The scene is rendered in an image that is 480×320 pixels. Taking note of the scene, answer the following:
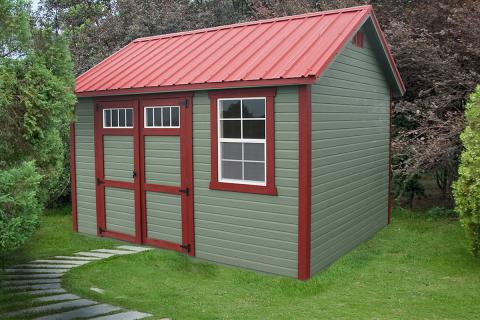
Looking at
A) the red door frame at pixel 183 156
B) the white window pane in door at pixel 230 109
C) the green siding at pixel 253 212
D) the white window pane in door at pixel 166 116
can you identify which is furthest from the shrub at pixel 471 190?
the white window pane in door at pixel 166 116

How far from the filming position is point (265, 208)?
717 cm

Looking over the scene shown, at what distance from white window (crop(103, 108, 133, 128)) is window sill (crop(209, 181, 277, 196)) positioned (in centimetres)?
216

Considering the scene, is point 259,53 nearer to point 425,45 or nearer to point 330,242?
point 330,242

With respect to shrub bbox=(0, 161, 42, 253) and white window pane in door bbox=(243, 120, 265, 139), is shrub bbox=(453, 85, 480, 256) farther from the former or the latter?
shrub bbox=(0, 161, 42, 253)

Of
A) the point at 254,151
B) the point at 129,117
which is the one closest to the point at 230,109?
the point at 254,151

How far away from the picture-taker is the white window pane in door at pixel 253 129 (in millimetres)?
7164

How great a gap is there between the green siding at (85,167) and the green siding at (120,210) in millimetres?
441

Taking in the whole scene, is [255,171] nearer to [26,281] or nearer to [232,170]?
[232,170]

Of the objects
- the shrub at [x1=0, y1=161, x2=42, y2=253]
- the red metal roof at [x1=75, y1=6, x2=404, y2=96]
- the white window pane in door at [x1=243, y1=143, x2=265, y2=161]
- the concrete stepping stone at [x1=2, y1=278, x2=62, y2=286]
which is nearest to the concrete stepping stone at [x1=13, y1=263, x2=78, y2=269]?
the concrete stepping stone at [x1=2, y1=278, x2=62, y2=286]

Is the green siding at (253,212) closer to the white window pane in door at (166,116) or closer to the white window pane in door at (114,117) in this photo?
the white window pane in door at (166,116)

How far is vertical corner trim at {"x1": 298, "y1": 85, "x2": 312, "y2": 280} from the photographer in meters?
6.68

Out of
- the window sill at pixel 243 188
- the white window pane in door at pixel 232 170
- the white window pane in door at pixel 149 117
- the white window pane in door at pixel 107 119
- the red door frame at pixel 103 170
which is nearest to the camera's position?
the window sill at pixel 243 188

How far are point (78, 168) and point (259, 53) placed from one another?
440cm

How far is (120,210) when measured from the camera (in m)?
9.09
